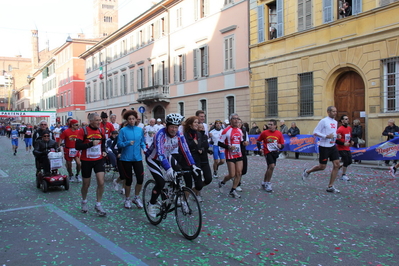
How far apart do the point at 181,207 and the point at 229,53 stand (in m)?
20.7

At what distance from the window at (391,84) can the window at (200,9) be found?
14769 mm

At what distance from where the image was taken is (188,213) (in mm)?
5309

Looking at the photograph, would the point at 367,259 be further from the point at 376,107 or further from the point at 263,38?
the point at 263,38

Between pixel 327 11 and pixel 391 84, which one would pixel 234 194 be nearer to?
pixel 391 84

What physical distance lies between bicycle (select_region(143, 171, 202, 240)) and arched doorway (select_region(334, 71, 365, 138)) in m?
13.5

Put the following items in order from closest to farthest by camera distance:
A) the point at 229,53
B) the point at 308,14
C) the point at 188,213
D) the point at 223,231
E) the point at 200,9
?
the point at 188,213 < the point at 223,231 < the point at 308,14 < the point at 229,53 < the point at 200,9

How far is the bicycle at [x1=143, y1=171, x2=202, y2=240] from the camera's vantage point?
5.19 meters

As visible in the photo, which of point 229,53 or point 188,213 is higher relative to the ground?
point 229,53

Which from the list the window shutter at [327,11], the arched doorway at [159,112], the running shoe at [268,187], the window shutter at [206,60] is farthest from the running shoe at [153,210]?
the arched doorway at [159,112]

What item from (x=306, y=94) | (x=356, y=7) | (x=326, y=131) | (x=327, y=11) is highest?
(x=327, y=11)

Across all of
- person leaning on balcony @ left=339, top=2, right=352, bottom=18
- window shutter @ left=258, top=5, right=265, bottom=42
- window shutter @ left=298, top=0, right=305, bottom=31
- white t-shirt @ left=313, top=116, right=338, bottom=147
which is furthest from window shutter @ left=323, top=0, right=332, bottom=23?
white t-shirt @ left=313, top=116, right=338, bottom=147

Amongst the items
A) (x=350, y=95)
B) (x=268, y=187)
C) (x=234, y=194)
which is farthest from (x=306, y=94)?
(x=234, y=194)

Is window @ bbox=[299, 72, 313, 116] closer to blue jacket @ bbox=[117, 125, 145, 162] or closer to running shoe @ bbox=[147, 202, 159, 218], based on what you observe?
blue jacket @ bbox=[117, 125, 145, 162]

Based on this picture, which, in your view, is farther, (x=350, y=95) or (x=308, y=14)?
(x=308, y=14)
